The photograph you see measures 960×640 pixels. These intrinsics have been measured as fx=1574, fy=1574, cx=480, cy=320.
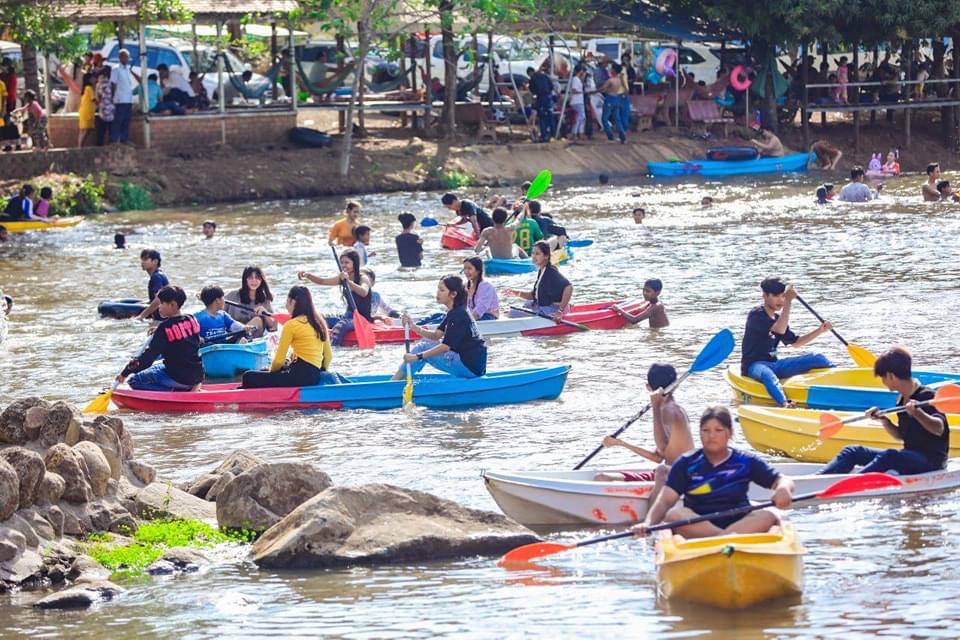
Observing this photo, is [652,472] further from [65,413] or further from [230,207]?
[230,207]

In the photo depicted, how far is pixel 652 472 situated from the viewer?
1009cm

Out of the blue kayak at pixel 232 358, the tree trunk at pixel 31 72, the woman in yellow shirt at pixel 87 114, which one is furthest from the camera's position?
the tree trunk at pixel 31 72

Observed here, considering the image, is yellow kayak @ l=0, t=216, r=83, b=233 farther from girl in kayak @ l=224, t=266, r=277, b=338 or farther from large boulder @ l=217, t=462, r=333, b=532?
large boulder @ l=217, t=462, r=333, b=532

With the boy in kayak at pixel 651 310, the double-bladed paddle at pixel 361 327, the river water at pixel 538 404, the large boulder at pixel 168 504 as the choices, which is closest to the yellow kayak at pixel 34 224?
the river water at pixel 538 404

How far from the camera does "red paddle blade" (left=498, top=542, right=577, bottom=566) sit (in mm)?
9031

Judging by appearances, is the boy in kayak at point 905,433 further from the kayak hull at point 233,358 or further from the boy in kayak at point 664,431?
the kayak hull at point 233,358

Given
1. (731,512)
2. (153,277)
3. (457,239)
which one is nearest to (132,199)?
(457,239)

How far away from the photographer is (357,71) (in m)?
32.8

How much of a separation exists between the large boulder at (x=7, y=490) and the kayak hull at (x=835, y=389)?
6471mm

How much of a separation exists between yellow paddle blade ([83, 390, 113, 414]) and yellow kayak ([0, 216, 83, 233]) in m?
14.2

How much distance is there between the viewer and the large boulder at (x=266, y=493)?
987cm

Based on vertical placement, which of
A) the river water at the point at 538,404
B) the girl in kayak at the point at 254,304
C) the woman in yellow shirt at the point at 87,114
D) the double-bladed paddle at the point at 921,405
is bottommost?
the river water at the point at 538,404

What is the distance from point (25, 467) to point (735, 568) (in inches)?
160

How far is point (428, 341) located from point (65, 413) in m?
4.92
